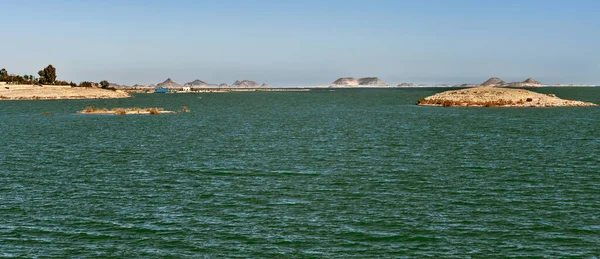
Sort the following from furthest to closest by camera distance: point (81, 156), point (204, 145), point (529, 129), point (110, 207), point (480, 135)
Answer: point (529, 129) < point (480, 135) < point (204, 145) < point (81, 156) < point (110, 207)

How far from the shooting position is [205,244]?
23078 millimetres

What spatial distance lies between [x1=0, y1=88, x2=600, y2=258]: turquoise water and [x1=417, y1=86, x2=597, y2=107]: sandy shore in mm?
71531

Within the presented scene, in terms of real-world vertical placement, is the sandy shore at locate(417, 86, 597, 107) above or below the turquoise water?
above

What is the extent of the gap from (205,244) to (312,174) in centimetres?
1699

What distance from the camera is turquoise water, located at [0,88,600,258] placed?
23.1m

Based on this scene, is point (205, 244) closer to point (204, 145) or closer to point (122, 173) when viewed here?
point (122, 173)

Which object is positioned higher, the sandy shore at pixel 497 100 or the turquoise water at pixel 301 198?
the sandy shore at pixel 497 100

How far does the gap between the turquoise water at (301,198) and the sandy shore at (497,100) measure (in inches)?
2816

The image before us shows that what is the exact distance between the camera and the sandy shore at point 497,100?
5054 inches

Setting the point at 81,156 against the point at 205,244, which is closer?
the point at 205,244

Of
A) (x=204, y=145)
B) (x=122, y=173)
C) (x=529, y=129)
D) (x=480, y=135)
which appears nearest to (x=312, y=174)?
(x=122, y=173)

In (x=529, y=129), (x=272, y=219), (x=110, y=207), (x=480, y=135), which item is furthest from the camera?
(x=529, y=129)

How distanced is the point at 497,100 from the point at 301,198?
108153 mm

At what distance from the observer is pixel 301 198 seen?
31.3 meters
